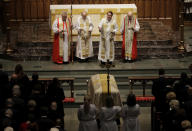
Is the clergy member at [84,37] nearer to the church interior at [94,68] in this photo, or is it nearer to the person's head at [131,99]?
the church interior at [94,68]

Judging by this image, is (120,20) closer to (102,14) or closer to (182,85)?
(102,14)

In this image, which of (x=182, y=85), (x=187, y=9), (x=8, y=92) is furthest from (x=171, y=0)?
(x=8, y=92)

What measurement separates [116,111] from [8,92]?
2487mm

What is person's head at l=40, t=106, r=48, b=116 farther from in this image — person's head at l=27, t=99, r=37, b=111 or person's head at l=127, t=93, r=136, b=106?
person's head at l=127, t=93, r=136, b=106

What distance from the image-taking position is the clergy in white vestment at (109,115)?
34.2ft

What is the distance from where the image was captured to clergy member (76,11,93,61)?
16.3 m

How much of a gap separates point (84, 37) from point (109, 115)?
6.25 metres

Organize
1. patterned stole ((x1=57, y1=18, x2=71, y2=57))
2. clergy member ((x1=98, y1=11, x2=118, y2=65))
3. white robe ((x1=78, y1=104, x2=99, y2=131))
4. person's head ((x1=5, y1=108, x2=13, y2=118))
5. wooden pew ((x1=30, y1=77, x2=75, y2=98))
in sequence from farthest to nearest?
patterned stole ((x1=57, y1=18, x2=71, y2=57)) → clergy member ((x1=98, y1=11, x2=118, y2=65)) → wooden pew ((x1=30, y1=77, x2=75, y2=98)) → white robe ((x1=78, y1=104, x2=99, y2=131)) → person's head ((x1=5, y1=108, x2=13, y2=118))

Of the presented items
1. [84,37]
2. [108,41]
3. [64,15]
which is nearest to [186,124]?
[108,41]

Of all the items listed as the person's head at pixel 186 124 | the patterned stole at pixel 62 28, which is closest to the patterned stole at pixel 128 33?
the patterned stole at pixel 62 28

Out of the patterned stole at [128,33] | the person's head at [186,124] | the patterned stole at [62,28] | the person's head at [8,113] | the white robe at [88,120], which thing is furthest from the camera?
the patterned stole at [128,33]

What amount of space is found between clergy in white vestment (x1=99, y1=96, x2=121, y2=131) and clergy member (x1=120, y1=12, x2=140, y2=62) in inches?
234

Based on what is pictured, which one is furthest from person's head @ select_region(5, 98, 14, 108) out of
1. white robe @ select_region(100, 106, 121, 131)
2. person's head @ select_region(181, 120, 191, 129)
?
person's head @ select_region(181, 120, 191, 129)

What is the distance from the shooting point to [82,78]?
49.7 ft
